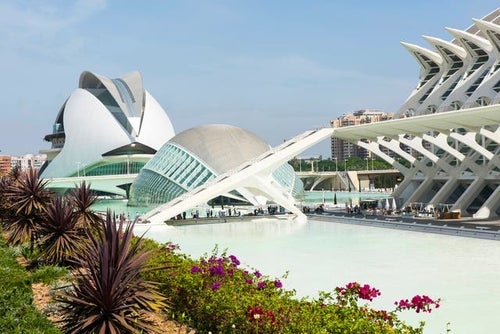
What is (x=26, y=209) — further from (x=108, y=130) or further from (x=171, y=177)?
(x=108, y=130)

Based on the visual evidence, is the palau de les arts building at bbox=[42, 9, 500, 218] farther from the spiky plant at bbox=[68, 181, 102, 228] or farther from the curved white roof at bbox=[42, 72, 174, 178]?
the curved white roof at bbox=[42, 72, 174, 178]

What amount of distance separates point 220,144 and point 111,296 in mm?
32222

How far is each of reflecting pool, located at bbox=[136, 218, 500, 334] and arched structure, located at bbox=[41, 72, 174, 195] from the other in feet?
142

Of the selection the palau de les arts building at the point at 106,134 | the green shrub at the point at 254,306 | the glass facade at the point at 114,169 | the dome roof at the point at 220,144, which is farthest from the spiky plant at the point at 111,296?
the glass facade at the point at 114,169

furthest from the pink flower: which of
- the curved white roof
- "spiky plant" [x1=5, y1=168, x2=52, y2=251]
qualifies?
the curved white roof

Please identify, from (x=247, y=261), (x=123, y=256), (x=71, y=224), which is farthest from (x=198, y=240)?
(x=123, y=256)

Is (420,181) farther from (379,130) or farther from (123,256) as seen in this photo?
(123,256)

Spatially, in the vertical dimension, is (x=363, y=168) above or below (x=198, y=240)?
above

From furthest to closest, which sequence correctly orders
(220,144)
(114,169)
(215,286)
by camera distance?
(114,169), (220,144), (215,286)

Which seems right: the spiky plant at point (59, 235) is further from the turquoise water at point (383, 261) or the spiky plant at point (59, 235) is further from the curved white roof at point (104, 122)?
the curved white roof at point (104, 122)

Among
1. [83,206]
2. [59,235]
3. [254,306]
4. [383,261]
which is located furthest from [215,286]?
[383,261]

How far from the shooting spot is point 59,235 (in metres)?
12.7

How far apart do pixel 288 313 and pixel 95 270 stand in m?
2.36

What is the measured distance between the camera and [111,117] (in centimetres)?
6938
